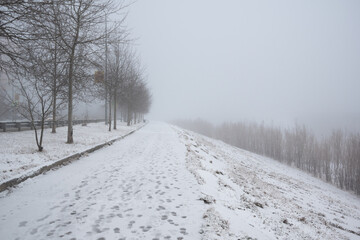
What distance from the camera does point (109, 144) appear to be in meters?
11.5

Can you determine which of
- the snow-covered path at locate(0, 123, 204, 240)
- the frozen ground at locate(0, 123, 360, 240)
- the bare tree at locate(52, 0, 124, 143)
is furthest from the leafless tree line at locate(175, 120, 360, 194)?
the bare tree at locate(52, 0, 124, 143)

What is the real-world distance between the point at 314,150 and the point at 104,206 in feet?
79.1

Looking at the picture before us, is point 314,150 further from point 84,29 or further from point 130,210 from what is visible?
point 84,29

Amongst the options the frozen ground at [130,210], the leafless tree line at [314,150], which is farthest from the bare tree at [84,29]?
the leafless tree line at [314,150]

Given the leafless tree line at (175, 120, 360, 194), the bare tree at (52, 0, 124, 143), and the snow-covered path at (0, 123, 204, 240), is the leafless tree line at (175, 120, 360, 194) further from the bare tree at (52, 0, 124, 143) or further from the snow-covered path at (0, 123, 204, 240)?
the bare tree at (52, 0, 124, 143)

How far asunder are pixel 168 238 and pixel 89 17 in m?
11.3

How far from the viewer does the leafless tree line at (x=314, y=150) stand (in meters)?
17.1

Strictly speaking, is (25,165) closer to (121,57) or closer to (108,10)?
(108,10)

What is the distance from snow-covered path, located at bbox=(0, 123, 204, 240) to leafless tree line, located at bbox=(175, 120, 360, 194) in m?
18.5

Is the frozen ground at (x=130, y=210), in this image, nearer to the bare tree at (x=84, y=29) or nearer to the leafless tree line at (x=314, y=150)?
the bare tree at (x=84, y=29)

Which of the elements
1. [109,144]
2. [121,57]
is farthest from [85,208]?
[121,57]

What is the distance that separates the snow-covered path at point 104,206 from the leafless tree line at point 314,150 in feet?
60.8

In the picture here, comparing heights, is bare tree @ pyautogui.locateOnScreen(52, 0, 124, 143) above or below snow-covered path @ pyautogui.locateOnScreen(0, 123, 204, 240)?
above

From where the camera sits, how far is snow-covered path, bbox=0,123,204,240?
296 centimetres
